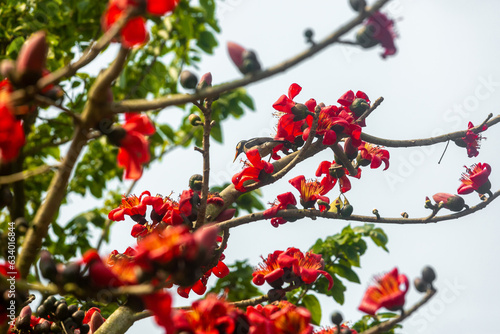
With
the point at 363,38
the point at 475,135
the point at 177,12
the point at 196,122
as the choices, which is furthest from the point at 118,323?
the point at 177,12

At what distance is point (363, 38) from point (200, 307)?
817 millimetres

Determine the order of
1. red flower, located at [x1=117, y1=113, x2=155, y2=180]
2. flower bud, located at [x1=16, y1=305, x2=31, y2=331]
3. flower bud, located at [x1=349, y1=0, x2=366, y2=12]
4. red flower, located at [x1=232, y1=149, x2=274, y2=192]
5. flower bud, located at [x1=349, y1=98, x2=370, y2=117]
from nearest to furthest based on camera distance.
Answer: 1. flower bud, located at [x1=349, y1=0, x2=366, y2=12]
2. red flower, located at [x1=117, y1=113, x2=155, y2=180]
3. flower bud, located at [x1=16, y1=305, x2=31, y2=331]
4. red flower, located at [x1=232, y1=149, x2=274, y2=192]
5. flower bud, located at [x1=349, y1=98, x2=370, y2=117]

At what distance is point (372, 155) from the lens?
8.25 ft

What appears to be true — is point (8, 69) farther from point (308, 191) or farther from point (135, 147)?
point (308, 191)

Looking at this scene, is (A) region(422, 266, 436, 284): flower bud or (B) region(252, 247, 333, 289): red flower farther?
(B) region(252, 247, 333, 289): red flower

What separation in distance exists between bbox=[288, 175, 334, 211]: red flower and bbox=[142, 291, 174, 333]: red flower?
1.27m

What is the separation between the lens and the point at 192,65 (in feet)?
15.0

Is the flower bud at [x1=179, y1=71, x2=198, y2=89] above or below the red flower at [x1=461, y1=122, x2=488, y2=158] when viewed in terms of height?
above

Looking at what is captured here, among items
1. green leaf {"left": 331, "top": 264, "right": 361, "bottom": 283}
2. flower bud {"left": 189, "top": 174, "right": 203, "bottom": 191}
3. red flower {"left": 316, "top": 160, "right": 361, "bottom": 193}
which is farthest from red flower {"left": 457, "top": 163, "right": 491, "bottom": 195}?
flower bud {"left": 189, "top": 174, "right": 203, "bottom": 191}

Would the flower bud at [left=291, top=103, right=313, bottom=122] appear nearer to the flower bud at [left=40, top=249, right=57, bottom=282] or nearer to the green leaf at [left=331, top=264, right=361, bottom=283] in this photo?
the green leaf at [left=331, top=264, right=361, bottom=283]

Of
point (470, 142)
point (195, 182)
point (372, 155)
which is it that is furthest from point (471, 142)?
point (195, 182)

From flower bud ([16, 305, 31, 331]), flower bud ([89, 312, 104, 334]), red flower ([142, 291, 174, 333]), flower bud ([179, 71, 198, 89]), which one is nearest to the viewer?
red flower ([142, 291, 174, 333])

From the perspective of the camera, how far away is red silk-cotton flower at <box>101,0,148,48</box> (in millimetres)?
1154

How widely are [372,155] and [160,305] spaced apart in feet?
5.43
